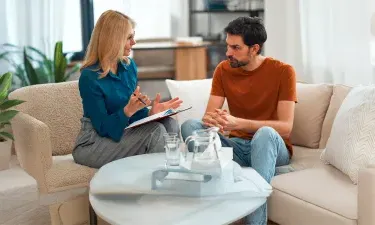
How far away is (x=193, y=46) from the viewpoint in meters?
5.04

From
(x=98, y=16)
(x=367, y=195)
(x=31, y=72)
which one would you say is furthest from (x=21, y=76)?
(x=367, y=195)

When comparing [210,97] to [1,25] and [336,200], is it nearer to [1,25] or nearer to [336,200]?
[336,200]

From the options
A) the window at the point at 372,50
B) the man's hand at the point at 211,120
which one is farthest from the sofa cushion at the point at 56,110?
the window at the point at 372,50

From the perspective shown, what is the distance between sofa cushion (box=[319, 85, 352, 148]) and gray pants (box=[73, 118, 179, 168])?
795 millimetres

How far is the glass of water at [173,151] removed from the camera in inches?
86.4

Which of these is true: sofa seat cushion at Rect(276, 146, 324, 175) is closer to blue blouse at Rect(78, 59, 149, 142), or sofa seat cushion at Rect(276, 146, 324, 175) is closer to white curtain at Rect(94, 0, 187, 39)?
blue blouse at Rect(78, 59, 149, 142)

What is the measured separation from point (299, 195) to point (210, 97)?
0.80 m

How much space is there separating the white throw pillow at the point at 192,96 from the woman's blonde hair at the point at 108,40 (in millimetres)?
506

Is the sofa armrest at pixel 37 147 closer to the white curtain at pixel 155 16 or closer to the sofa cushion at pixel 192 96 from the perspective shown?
the sofa cushion at pixel 192 96

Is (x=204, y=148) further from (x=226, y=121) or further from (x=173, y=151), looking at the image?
(x=226, y=121)

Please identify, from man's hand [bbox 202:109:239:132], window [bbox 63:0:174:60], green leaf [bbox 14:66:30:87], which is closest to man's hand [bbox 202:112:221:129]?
man's hand [bbox 202:109:239:132]

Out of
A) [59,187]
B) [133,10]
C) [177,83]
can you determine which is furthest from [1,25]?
[59,187]

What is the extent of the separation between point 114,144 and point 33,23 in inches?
92.8

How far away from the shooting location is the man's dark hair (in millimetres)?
2801
